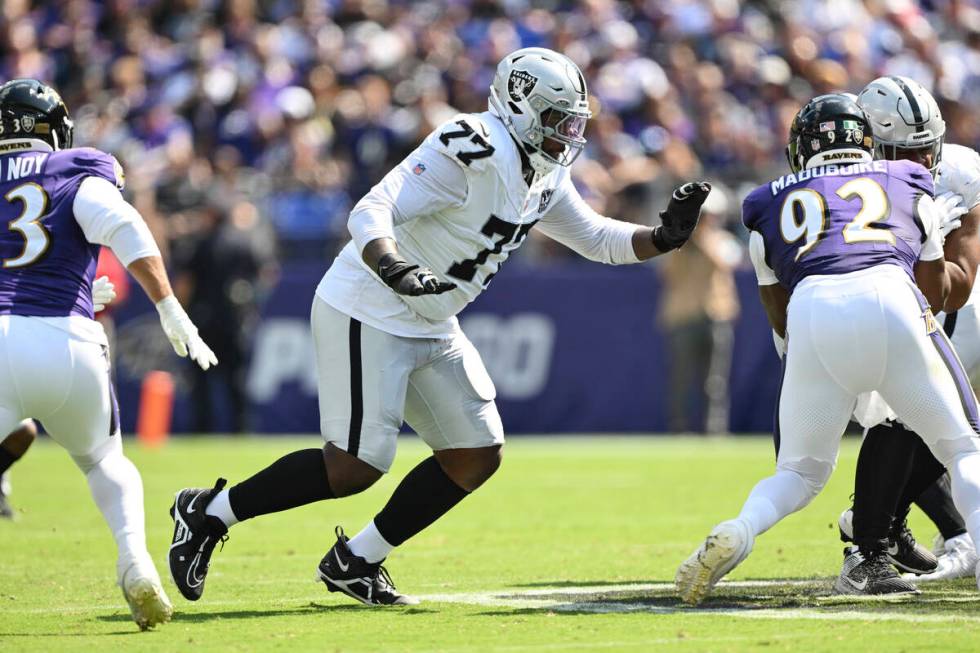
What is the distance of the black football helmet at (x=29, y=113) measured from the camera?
5238mm

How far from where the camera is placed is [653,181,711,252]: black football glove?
5.87 metres

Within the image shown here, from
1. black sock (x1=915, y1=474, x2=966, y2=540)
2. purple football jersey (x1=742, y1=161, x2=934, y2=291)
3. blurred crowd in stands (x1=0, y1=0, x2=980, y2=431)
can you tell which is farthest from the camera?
blurred crowd in stands (x1=0, y1=0, x2=980, y2=431)

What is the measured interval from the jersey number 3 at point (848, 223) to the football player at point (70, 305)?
2.11 meters


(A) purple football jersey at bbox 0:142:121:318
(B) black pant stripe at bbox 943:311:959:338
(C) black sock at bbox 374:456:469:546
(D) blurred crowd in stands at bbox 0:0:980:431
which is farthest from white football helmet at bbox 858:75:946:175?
(D) blurred crowd in stands at bbox 0:0:980:431

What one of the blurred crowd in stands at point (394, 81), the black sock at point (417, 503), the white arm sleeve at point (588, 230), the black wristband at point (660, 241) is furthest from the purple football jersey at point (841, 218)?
the blurred crowd in stands at point (394, 81)

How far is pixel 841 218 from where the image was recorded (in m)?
5.37

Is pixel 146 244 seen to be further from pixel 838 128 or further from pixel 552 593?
pixel 838 128

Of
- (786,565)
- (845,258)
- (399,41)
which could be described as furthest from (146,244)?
(399,41)

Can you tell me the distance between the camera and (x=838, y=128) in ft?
18.1

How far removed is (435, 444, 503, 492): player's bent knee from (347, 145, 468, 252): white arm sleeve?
2.91 feet

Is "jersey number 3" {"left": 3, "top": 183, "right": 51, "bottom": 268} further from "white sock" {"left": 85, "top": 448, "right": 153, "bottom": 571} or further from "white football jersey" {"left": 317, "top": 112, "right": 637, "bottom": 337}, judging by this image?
"white football jersey" {"left": 317, "top": 112, "right": 637, "bottom": 337}

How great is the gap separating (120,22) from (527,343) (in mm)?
6936

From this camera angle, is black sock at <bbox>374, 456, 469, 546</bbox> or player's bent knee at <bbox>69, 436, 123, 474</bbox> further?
black sock at <bbox>374, 456, 469, 546</bbox>

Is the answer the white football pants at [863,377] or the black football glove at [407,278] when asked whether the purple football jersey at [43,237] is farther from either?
the white football pants at [863,377]
